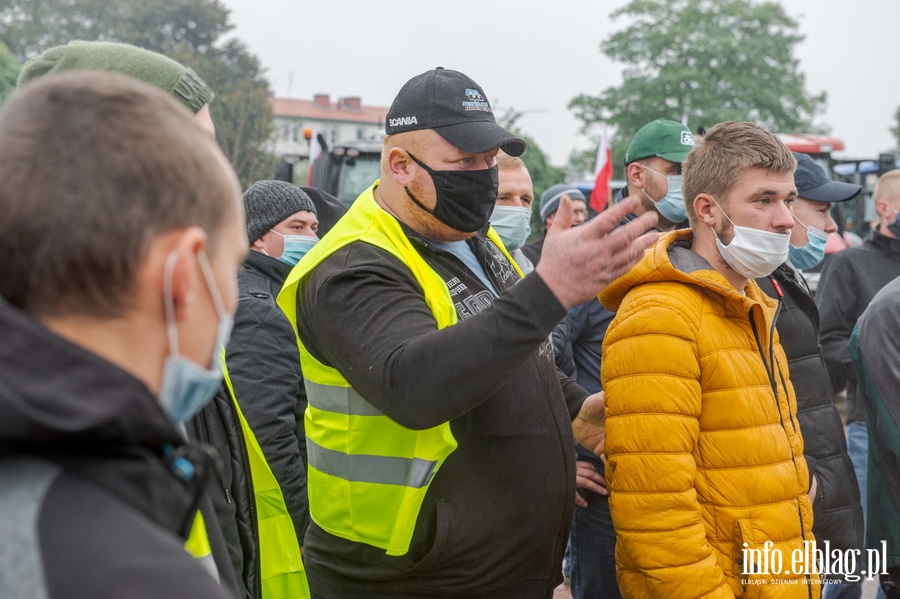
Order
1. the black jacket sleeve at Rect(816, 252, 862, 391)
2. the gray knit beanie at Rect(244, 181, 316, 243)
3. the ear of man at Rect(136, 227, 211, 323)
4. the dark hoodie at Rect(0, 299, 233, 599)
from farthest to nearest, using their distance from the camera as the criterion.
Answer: the black jacket sleeve at Rect(816, 252, 862, 391) < the gray knit beanie at Rect(244, 181, 316, 243) < the ear of man at Rect(136, 227, 211, 323) < the dark hoodie at Rect(0, 299, 233, 599)

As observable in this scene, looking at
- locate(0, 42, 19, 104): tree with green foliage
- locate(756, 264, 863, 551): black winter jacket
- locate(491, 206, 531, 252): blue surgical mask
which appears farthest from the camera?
locate(0, 42, 19, 104): tree with green foliage

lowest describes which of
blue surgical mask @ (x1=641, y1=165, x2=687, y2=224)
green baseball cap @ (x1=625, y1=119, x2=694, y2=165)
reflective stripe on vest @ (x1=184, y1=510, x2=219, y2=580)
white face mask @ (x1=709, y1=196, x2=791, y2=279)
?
reflective stripe on vest @ (x1=184, y1=510, x2=219, y2=580)

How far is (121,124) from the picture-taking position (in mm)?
1068

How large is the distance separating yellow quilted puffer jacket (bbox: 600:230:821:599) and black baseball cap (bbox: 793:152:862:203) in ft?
7.12

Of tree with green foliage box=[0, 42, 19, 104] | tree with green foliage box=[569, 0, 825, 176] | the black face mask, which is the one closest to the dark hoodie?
the black face mask

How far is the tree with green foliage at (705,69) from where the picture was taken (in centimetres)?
4122

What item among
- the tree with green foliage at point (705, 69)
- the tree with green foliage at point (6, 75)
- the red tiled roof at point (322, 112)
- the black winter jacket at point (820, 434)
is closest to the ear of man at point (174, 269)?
the black winter jacket at point (820, 434)

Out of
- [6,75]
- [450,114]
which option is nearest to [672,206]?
[450,114]

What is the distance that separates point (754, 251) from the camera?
317 centimetres

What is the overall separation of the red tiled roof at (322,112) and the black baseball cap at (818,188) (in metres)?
75.5

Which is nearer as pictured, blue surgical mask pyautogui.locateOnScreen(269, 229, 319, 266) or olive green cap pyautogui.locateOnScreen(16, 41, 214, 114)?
olive green cap pyautogui.locateOnScreen(16, 41, 214, 114)

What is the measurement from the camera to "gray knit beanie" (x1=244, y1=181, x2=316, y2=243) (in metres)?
4.91

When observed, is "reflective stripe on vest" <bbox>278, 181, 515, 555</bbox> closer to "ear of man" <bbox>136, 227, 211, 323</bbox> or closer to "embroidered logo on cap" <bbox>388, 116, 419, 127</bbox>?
"embroidered logo on cap" <bbox>388, 116, 419, 127</bbox>

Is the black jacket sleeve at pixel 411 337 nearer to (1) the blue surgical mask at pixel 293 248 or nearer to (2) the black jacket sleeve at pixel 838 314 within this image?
(1) the blue surgical mask at pixel 293 248
